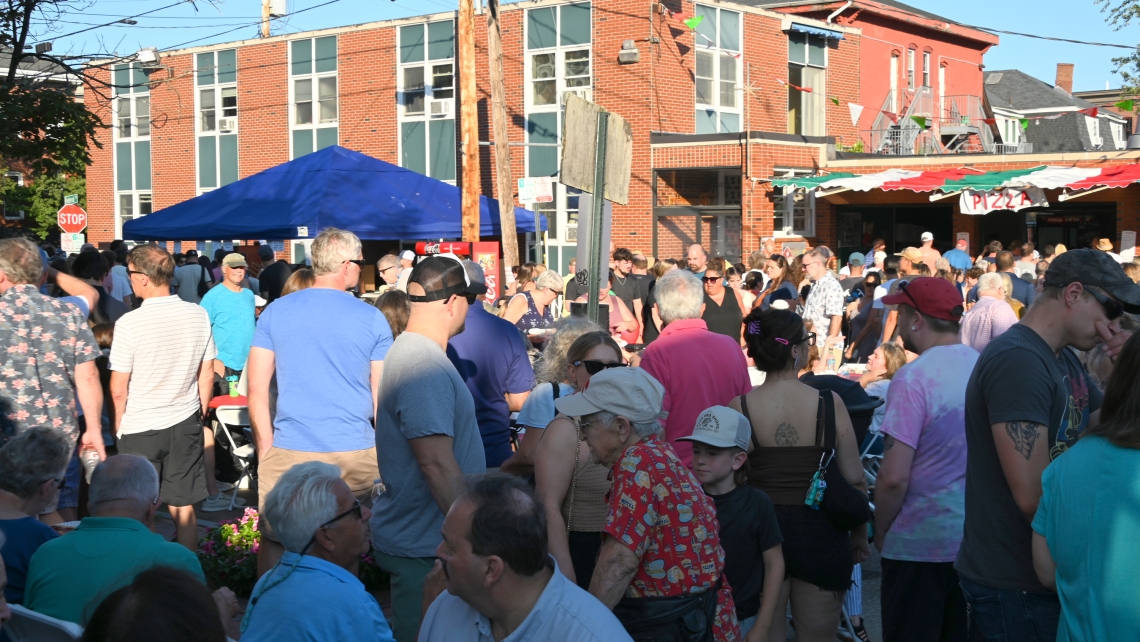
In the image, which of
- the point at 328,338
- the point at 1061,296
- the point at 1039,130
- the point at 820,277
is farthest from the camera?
the point at 1039,130

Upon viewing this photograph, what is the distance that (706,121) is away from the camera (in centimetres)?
2666

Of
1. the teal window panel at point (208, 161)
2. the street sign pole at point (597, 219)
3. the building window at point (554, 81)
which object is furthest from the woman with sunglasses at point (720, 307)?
the teal window panel at point (208, 161)

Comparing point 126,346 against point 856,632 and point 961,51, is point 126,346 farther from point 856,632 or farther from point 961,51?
point 961,51

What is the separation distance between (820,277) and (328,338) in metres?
7.76

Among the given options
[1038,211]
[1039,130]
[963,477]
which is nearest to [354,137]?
[1038,211]

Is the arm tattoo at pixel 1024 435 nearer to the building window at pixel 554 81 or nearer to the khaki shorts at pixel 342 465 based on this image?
the khaki shorts at pixel 342 465

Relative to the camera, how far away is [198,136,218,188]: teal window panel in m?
32.2

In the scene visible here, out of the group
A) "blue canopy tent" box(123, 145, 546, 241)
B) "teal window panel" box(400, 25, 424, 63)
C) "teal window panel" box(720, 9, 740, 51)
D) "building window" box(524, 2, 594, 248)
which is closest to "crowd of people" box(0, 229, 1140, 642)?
"blue canopy tent" box(123, 145, 546, 241)

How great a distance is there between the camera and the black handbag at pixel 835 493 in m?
4.04

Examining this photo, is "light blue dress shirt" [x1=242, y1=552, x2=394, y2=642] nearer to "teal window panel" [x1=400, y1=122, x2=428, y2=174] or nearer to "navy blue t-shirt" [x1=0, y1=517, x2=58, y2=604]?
Result: "navy blue t-shirt" [x1=0, y1=517, x2=58, y2=604]

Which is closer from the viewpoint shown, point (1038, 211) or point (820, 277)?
point (820, 277)

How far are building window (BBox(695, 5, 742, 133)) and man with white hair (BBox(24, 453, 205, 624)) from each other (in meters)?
24.0

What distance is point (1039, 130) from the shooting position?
4403 cm

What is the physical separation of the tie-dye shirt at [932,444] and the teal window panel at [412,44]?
25.5 meters
